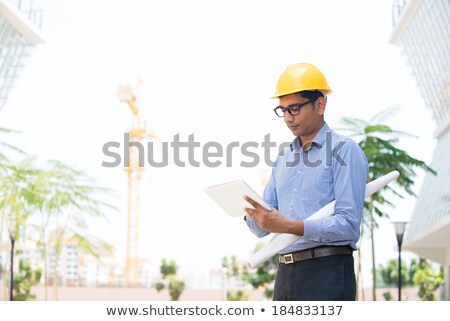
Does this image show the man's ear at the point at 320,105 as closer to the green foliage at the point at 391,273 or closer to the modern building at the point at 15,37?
the modern building at the point at 15,37

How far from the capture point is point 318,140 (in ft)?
11.1

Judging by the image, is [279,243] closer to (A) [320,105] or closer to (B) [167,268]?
(A) [320,105]

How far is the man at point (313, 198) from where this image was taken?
3137 millimetres

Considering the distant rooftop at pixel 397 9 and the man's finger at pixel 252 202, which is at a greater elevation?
the distant rooftop at pixel 397 9

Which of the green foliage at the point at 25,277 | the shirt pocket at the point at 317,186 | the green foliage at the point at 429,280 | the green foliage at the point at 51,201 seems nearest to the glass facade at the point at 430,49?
the green foliage at the point at 51,201

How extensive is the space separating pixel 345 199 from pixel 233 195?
0.43 metres

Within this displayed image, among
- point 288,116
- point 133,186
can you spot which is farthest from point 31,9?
point 133,186

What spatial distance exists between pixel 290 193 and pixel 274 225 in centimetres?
34

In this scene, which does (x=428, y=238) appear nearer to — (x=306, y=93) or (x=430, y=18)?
(x=430, y=18)

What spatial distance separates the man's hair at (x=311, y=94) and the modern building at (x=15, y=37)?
1473 inches

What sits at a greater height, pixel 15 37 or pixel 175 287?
pixel 15 37

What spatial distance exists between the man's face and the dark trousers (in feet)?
1.79

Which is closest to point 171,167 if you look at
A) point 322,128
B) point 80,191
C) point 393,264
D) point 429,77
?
point 393,264
